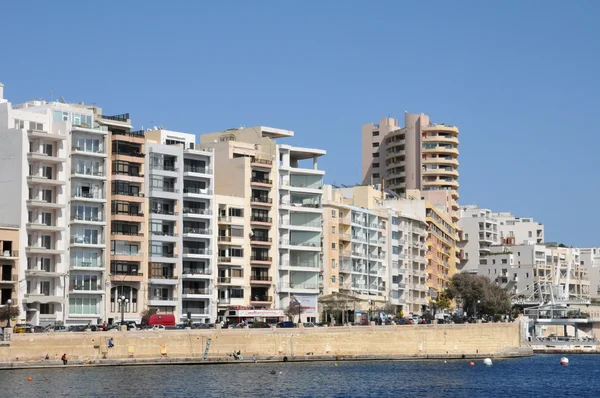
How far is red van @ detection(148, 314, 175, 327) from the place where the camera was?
128375mm

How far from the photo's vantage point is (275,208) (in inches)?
6147

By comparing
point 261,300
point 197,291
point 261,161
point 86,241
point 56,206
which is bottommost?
point 261,300

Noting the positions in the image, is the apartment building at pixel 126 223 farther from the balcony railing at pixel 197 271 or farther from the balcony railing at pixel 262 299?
the balcony railing at pixel 262 299

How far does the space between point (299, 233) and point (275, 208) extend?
589 cm

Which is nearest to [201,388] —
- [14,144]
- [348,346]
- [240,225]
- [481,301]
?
[348,346]

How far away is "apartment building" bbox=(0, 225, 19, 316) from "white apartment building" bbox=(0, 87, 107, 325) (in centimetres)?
81

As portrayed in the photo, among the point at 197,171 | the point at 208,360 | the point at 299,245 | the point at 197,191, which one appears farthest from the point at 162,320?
the point at 299,245

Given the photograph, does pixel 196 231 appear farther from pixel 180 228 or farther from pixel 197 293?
pixel 197 293

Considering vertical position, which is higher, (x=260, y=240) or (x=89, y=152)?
(x=89, y=152)

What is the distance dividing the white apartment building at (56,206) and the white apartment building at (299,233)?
3018 cm

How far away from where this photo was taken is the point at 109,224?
135 meters

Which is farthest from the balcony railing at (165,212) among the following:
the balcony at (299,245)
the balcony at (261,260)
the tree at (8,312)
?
the tree at (8,312)

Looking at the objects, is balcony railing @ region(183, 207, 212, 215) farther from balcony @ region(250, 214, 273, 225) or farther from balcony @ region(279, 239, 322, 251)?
balcony @ region(279, 239, 322, 251)

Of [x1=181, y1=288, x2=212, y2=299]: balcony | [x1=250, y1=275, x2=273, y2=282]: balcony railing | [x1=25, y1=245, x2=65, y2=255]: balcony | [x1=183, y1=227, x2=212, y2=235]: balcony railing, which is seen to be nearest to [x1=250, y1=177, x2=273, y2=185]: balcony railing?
[x1=183, y1=227, x2=212, y2=235]: balcony railing
